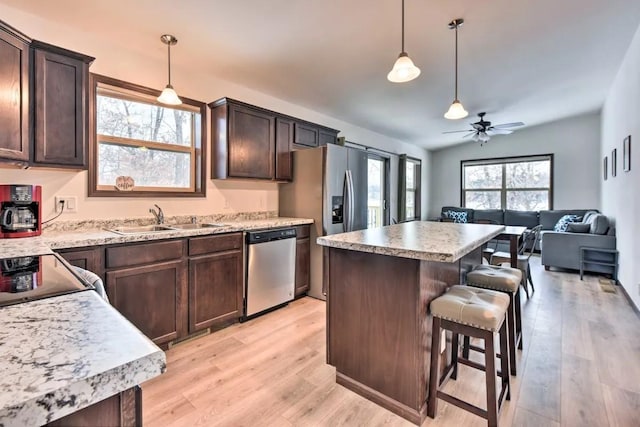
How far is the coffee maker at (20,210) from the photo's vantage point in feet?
6.35

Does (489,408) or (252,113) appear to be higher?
(252,113)

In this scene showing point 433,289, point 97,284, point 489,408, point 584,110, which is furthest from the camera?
point 584,110

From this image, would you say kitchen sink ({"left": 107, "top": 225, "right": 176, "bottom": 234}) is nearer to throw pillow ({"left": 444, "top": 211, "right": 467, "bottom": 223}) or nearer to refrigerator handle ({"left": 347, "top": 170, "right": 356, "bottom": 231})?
refrigerator handle ({"left": 347, "top": 170, "right": 356, "bottom": 231})

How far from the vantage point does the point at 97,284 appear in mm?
1192

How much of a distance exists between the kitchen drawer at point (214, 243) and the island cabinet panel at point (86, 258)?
61cm

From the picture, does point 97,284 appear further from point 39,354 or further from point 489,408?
point 489,408

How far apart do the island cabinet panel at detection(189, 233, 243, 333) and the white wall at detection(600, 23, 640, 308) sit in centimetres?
388

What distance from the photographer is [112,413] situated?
491mm

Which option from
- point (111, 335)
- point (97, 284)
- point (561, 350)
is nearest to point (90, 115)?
point (97, 284)

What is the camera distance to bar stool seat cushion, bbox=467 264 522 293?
198cm

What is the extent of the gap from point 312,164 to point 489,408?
2.70 meters

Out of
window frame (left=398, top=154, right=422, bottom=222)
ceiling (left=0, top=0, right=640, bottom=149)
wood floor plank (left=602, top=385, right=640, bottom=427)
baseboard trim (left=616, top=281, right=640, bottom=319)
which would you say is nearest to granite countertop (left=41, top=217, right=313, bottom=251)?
ceiling (left=0, top=0, right=640, bottom=149)

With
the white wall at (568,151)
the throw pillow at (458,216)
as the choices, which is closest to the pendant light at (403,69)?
the throw pillow at (458,216)

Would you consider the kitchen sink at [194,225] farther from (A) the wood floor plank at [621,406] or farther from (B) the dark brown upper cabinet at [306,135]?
(A) the wood floor plank at [621,406]
